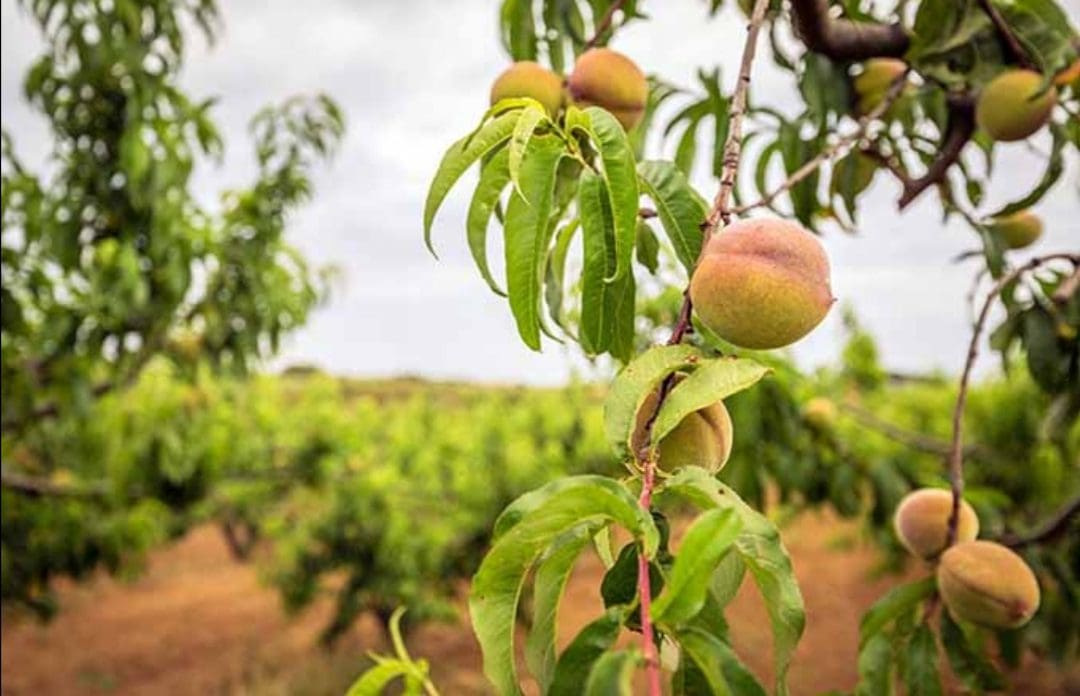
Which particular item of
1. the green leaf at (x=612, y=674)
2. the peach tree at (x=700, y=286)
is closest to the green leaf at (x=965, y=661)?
the peach tree at (x=700, y=286)

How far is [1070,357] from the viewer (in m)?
1.38

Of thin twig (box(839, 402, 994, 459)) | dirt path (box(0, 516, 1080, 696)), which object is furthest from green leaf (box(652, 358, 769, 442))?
dirt path (box(0, 516, 1080, 696))

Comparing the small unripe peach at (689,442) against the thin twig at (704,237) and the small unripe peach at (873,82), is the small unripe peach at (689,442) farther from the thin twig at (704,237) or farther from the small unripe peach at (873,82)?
the small unripe peach at (873,82)

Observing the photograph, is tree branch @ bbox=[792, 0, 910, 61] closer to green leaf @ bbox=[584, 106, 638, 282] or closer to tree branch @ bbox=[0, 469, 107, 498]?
green leaf @ bbox=[584, 106, 638, 282]

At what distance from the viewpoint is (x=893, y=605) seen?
41.1 inches

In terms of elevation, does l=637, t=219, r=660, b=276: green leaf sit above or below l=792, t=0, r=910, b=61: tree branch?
below

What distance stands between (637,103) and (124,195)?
202cm

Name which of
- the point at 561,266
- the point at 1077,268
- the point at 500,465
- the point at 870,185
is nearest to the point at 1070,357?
the point at 1077,268

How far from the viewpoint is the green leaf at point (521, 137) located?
0.53 m

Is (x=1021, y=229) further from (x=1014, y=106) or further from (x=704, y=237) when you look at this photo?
(x=704, y=237)

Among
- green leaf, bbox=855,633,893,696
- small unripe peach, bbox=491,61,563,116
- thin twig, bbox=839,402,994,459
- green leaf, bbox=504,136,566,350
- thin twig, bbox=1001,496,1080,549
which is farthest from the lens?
thin twig, bbox=839,402,994,459

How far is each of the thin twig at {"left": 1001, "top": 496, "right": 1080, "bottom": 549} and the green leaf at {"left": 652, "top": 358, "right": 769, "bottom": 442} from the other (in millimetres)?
1059

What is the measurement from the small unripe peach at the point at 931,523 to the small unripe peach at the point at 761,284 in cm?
58

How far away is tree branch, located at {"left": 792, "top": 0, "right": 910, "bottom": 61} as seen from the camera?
955 millimetres
